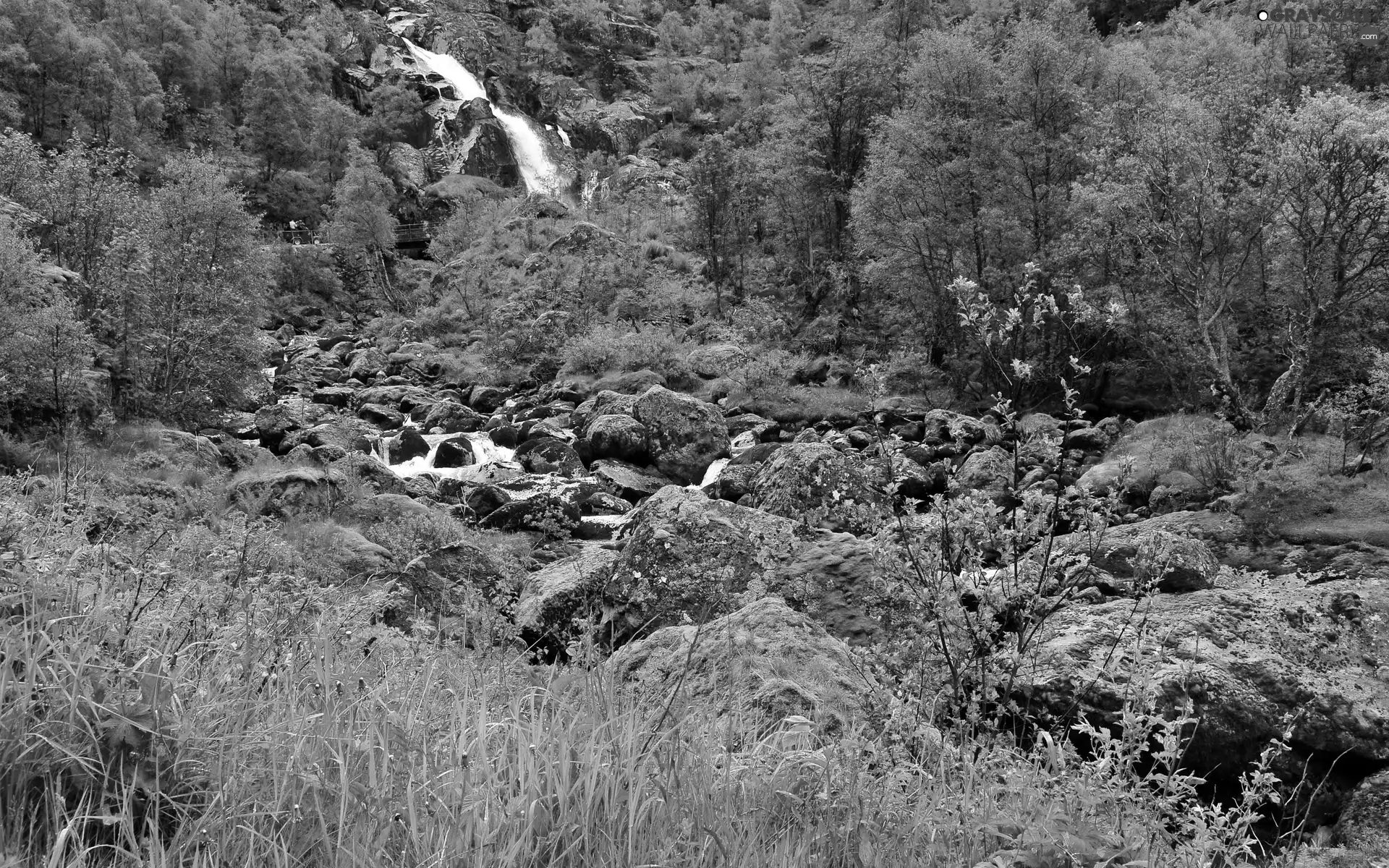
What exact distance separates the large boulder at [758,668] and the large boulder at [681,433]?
Result: 16.2 metres

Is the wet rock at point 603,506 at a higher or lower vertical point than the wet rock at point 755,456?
lower

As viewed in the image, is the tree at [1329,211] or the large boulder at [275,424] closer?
the tree at [1329,211]

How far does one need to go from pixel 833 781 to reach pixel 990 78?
31.4 metres

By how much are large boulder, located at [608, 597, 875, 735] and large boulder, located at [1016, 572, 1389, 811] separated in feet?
3.56

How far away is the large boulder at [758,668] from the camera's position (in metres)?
3.91

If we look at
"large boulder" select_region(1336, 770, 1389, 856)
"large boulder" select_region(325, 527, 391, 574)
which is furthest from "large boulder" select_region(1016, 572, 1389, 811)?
"large boulder" select_region(325, 527, 391, 574)

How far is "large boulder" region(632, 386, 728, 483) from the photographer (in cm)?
2178

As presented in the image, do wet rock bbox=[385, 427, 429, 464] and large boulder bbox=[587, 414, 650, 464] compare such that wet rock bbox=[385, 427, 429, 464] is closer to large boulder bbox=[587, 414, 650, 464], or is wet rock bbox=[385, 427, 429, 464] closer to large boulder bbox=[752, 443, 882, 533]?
large boulder bbox=[587, 414, 650, 464]

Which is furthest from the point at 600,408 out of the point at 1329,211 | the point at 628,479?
the point at 1329,211

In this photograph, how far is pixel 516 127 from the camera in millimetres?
74750

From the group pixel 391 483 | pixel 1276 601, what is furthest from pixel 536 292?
pixel 1276 601

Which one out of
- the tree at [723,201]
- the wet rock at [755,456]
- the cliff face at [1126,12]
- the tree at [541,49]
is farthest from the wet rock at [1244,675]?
the tree at [541,49]

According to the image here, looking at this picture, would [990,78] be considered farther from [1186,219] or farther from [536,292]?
[536,292]

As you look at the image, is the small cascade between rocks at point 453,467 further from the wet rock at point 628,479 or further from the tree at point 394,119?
the tree at point 394,119
